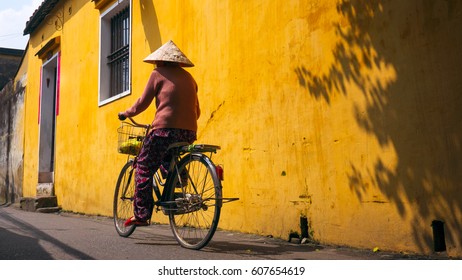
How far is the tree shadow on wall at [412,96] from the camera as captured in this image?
3369 millimetres

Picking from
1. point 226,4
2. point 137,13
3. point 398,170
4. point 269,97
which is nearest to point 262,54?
point 269,97

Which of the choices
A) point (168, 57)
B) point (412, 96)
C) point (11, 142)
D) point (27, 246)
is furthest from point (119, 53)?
point (11, 142)

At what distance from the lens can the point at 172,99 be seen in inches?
165

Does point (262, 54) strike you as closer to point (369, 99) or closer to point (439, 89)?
point (369, 99)

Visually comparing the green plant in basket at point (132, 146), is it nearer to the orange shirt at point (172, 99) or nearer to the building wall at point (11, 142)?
the orange shirt at point (172, 99)

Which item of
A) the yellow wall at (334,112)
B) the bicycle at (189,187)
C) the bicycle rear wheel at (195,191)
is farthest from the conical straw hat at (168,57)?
the yellow wall at (334,112)

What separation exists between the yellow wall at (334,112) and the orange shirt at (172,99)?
3.06 feet

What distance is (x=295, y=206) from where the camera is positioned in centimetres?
453

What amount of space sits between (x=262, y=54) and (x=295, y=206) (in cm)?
154

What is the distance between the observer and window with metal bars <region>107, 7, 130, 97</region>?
822cm

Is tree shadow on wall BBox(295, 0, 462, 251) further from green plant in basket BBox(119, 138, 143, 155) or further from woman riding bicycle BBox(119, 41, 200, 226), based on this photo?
green plant in basket BBox(119, 138, 143, 155)

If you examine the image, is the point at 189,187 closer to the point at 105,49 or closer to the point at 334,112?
the point at 334,112

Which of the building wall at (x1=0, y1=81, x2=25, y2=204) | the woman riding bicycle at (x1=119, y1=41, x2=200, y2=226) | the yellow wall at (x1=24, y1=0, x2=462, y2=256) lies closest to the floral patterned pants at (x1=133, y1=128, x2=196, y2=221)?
the woman riding bicycle at (x1=119, y1=41, x2=200, y2=226)

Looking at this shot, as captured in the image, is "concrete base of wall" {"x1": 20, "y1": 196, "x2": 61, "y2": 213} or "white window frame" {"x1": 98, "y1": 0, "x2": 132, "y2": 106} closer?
"white window frame" {"x1": 98, "y1": 0, "x2": 132, "y2": 106}
